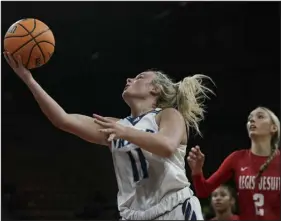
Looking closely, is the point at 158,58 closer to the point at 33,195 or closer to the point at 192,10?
the point at 192,10

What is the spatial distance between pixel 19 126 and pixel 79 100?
3.08ft

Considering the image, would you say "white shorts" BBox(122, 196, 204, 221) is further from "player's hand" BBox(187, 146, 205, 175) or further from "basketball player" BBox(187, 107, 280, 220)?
"basketball player" BBox(187, 107, 280, 220)

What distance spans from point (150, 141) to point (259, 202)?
6.36ft

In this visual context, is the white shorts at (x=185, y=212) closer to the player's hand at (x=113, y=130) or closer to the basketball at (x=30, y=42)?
the player's hand at (x=113, y=130)

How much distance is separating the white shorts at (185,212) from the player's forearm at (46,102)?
2.40ft

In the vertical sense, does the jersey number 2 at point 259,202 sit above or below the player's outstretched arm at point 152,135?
below

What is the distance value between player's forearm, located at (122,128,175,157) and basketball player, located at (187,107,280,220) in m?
1.53

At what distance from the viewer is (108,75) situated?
8.07 meters

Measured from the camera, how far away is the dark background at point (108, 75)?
7516 mm

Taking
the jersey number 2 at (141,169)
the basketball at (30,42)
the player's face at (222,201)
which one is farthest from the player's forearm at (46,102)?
the player's face at (222,201)

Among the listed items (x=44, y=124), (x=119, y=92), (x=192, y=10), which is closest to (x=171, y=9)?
(x=192, y=10)

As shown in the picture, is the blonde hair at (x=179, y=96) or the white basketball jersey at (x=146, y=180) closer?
the white basketball jersey at (x=146, y=180)

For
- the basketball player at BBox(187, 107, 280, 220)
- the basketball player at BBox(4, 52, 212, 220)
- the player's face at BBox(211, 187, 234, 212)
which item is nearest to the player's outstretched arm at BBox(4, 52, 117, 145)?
the basketball player at BBox(4, 52, 212, 220)

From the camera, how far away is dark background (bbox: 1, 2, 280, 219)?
7.52 m
